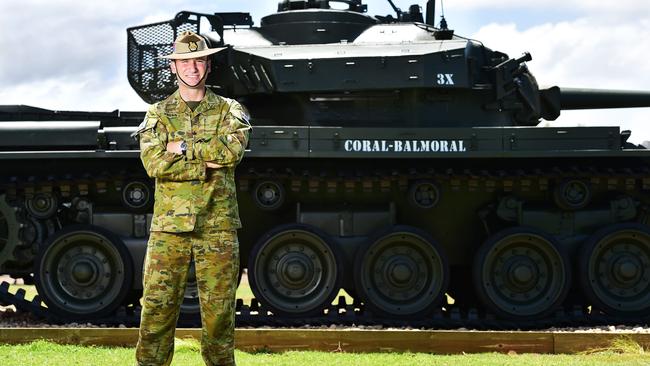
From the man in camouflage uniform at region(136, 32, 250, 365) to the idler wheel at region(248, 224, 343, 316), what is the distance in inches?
226

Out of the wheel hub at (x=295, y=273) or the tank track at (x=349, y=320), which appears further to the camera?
the wheel hub at (x=295, y=273)

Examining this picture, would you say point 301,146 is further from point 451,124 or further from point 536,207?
point 536,207

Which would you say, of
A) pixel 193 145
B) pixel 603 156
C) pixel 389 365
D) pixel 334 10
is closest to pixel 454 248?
pixel 603 156

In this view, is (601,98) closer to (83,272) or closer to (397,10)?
(397,10)

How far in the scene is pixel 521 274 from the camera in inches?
559

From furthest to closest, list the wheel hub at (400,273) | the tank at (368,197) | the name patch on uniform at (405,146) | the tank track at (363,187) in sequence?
1. the wheel hub at (400,273)
2. the tank track at (363,187)
3. the tank at (368,197)
4. the name patch on uniform at (405,146)

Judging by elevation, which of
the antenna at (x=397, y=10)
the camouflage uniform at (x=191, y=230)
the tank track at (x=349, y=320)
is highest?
the antenna at (x=397, y=10)

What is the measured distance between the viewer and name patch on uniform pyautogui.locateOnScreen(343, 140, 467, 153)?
13.4 metres

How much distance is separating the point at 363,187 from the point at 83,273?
3887 millimetres

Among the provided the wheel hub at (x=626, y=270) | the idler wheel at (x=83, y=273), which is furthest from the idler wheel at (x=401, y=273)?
the idler wheel at (x=83, y=273)

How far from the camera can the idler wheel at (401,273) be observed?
13977 mm

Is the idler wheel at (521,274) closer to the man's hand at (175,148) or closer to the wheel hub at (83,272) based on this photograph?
the wheel hub at (83,272)

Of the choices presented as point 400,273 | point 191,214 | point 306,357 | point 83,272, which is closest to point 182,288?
point 191,214

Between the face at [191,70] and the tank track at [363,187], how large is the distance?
5.81m
